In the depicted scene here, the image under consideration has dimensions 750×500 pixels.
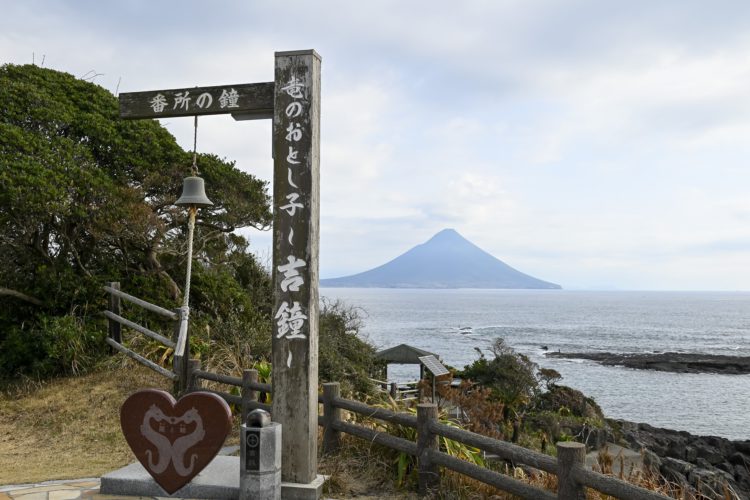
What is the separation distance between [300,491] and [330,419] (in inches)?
59.0

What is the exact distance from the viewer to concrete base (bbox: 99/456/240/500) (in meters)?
5.46

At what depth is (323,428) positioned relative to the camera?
738 centimetres

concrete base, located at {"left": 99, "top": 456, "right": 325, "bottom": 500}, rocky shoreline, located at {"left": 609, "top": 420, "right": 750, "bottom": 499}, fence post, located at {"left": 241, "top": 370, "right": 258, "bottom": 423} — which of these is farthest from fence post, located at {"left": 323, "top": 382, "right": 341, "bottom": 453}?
rocky shoreline, located at {"left": 609, "top": 420, "right": 750, "bottom": 499}

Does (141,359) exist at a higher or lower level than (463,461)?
higher

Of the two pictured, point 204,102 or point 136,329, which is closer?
point 204,102

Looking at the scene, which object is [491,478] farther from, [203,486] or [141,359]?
[141,359]

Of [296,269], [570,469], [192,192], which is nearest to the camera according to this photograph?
[570,469]

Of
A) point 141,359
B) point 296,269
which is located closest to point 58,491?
point 296,269

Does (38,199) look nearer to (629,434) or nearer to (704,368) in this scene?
(629,434)

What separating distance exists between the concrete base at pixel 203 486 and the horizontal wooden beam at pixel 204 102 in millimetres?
3380

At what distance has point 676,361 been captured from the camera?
4872 cm

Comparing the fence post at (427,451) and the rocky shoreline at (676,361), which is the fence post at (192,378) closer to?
the fence post at (427,451)

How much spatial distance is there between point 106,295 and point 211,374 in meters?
4.28

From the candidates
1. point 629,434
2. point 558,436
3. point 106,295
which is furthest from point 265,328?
point 629,434
